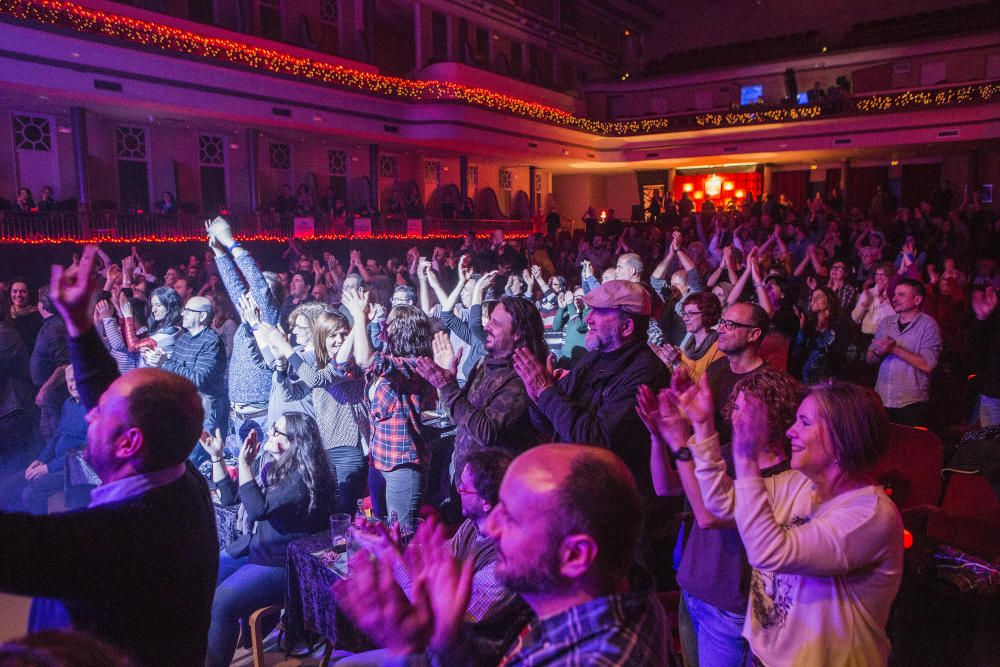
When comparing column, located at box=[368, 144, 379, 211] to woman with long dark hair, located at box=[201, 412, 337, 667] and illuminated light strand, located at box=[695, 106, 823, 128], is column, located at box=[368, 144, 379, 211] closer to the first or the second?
illuminated light strand, located at box=[695, 106, 823, 128]

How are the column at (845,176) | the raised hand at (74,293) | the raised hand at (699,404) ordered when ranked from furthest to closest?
the column at (845,176), the raised hand at (74,293), the raised hand at (699,404)

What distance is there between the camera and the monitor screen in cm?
2792

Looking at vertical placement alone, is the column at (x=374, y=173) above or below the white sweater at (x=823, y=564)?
above

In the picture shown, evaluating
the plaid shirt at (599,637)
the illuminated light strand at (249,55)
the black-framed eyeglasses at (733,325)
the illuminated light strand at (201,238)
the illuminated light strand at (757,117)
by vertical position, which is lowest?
the plaid shirt at (599,637)

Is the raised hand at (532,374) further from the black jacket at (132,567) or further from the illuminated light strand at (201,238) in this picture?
the illuminated light strand at (201,238)

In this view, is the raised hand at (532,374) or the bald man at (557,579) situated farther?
the raised hand at (532,374)

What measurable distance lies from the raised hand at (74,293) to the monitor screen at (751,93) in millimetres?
29657

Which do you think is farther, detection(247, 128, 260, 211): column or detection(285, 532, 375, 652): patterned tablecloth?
detection(247, 128, 260, 211): column

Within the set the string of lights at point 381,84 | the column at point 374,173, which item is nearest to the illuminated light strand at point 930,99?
the string of lights at point 381,84

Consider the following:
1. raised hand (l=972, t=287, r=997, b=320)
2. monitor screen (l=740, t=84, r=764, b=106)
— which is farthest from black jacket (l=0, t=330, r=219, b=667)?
monitor screen (l=740, t=84, r=764, b=106)

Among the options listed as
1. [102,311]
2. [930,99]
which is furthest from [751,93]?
[102,311]

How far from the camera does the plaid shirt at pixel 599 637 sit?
116cm

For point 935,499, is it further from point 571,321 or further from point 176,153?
point 176,153

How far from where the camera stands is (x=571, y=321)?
5711mm
